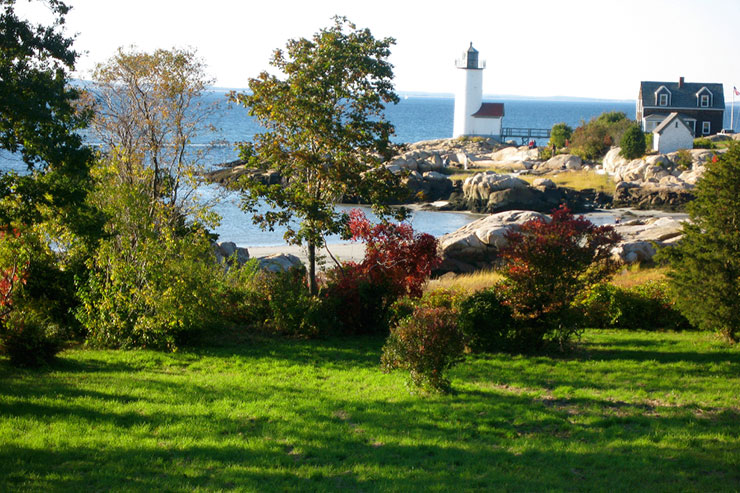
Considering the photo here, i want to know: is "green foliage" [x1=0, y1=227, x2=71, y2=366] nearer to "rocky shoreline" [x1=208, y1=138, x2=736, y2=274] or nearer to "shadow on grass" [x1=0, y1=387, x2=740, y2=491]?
"shadow on grass" [x1=0, y1=387, x2=740, y2=491]

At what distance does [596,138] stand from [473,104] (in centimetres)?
3044

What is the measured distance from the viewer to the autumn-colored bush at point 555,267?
12.0 meters

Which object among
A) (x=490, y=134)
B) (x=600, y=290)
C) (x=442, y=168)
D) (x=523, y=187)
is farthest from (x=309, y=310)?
(x=490, y=134)

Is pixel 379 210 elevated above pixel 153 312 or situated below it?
above

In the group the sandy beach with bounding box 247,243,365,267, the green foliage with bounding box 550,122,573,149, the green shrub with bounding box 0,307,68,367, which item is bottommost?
the green shrub with bounding box 0,307,68,367

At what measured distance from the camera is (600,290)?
51.6ft

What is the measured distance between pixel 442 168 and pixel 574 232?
54565 mm

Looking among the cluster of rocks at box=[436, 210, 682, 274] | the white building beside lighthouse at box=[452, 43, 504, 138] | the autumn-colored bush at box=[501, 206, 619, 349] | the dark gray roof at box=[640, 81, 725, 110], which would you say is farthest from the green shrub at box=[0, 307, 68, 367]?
the white building beside lighthouse at box=[452, 43, 504, 138]

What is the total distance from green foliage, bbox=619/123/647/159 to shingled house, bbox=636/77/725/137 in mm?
16727

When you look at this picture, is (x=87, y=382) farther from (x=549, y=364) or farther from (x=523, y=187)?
(x=523, y=187)

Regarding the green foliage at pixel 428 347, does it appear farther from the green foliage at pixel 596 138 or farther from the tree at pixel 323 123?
the green foliage at pixel 596 138

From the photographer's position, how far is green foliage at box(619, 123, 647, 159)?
58781 millimetres

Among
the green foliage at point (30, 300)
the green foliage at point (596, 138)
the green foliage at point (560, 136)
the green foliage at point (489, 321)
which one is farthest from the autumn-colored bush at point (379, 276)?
the green foliage at point (560, 136)

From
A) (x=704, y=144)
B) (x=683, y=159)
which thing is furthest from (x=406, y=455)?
(x=704, y=144)
